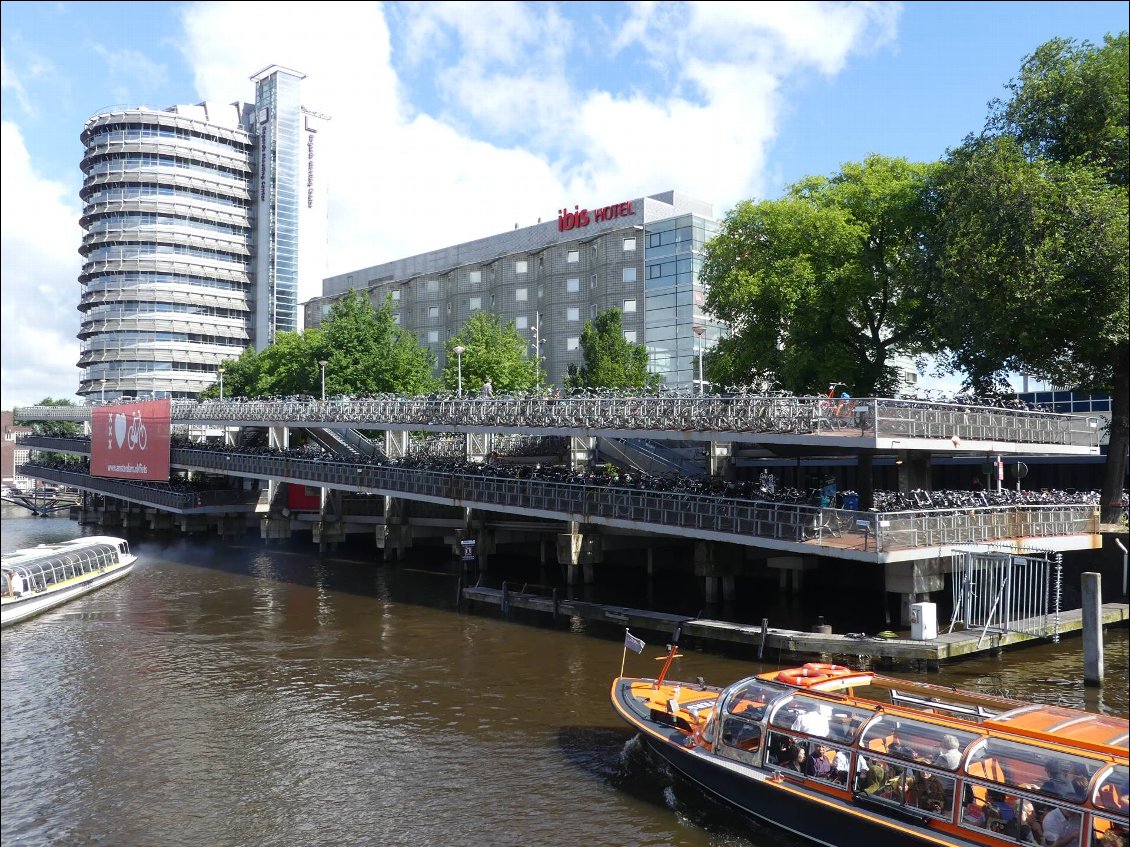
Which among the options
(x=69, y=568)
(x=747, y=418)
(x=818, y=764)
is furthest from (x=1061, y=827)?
(x=69, y=568)

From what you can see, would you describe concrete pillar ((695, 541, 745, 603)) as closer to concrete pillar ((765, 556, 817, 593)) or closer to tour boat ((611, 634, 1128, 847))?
concrete pillar ((765, 556, 817, 593))

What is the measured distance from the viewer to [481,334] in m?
67.8

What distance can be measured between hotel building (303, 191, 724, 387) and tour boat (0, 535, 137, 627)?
40181 mm

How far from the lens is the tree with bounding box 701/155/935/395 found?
1626 inches

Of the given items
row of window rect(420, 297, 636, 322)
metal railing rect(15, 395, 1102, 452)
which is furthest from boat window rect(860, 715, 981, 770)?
row of window rect(420, 297, 636, 322)

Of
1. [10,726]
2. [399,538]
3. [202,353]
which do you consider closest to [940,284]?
[399,538]

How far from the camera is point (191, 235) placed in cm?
13025

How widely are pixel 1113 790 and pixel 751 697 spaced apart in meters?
6.68

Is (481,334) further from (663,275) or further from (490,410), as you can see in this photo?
(490,410)

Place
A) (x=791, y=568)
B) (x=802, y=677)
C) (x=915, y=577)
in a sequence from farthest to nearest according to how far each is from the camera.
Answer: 1. (x=791, y=568)
2. (x=915, y=577)
3. (x=802, y=677)

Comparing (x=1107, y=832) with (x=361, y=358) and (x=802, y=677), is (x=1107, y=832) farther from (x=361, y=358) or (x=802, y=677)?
(x=361, y=358)

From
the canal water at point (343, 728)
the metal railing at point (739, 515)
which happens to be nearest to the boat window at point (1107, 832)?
the canal water at point (343, 728)

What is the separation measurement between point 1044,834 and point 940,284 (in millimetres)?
27302

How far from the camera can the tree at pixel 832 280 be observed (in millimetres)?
41312
